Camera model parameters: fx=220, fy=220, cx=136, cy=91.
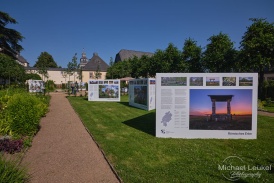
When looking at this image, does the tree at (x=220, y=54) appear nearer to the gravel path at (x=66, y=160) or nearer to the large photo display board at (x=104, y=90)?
the large photo display board at (x=104, y=90)

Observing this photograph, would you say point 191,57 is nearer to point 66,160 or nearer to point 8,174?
point 66,160

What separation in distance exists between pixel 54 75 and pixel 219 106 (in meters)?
78.9

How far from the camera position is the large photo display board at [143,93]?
17.0 metres

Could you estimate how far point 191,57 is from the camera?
1315 inches

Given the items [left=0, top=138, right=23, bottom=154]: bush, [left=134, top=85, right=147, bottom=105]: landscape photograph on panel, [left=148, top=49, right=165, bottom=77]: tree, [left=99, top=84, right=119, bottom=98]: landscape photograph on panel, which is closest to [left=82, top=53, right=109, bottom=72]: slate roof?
[left=148, top=49, right=165, bottom=77]: tree

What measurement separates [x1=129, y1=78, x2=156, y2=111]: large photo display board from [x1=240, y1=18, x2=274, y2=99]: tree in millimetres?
12319

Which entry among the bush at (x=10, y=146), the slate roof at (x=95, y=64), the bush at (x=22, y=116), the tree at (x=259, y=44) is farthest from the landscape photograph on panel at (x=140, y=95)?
the slate roof at (x=95, y=64)

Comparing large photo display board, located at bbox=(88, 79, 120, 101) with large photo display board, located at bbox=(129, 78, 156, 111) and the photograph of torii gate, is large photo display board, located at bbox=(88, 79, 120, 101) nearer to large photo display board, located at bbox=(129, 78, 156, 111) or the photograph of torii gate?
large photo display board, located at bbox=(129, 78, 156, 111)

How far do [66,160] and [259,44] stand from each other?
22419mm

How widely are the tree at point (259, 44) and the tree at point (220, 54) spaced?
4.66m

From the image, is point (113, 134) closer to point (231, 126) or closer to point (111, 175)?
point (111, 175)

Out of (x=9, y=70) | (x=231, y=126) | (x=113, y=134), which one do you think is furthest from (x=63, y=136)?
(x=9, y=70)

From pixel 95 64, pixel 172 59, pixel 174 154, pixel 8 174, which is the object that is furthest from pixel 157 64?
pixel 95 64

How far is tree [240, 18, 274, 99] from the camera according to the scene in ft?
72.3
